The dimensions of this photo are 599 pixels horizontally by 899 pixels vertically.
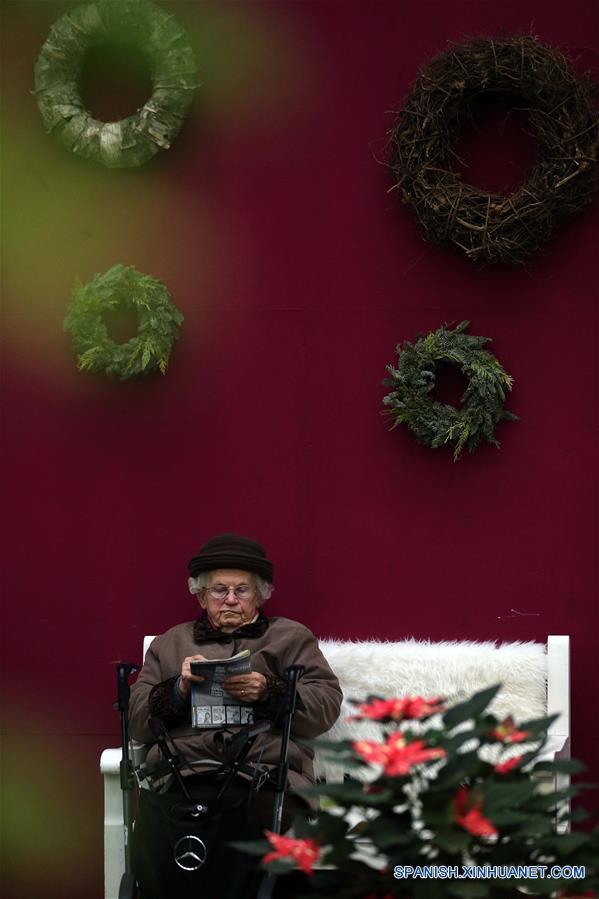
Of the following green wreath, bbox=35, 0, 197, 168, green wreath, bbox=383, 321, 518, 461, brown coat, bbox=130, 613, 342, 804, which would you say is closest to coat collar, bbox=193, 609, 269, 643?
brown coat, bbox=130, 613, 342, 804

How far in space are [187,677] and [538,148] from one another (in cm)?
202

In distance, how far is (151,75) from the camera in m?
4.76

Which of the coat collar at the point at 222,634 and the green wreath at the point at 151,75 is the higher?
the green wreath at the point at 151,75

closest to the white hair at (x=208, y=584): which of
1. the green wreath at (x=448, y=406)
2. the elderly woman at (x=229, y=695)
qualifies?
the elderly woman at (x=229, y=695)

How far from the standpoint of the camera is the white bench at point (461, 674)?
4410 millimetres

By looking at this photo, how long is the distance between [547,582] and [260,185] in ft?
5.30

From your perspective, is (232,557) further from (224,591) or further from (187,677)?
(187,677)

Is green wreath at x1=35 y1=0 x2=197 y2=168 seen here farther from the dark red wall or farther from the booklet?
the booklet

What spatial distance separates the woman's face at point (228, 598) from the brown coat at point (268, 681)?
0.03 meters

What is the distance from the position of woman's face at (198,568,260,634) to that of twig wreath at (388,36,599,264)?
1260 millimetres

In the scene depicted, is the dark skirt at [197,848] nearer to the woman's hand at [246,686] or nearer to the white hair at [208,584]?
the woman's hand at [246,686]

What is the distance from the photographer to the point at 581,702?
4578 millimetres

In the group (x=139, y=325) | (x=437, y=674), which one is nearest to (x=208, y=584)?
(x=437, y=674)

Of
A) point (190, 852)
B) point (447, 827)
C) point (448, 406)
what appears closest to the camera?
point (447, 827)
